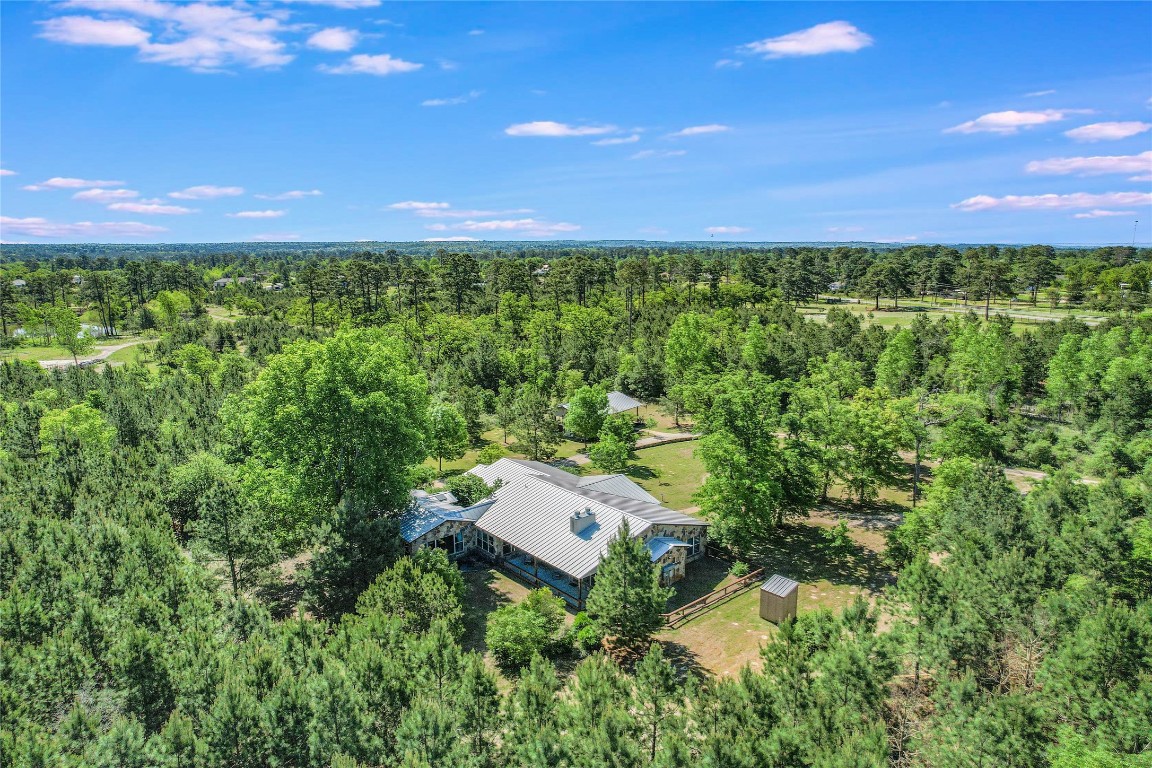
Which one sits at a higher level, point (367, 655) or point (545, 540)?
point (367, 655)

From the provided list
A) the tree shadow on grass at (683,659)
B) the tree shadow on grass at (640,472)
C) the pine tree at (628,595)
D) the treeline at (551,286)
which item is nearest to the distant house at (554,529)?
the pine tree at (628,595)

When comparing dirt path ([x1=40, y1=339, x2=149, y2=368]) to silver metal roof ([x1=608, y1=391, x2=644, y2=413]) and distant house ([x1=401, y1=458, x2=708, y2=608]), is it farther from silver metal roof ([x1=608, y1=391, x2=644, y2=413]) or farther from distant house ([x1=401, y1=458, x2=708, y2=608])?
distant house ([x1=401, y1=458, x2=708, y2=608])

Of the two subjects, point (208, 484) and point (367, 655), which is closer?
point (367, 655)

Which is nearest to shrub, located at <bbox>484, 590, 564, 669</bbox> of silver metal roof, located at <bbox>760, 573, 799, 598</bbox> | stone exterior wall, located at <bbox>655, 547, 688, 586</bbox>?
stone exterior wall, located at <bbox>655, 547, 688, 586</bbox>

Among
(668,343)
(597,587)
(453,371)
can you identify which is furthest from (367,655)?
(668,343)

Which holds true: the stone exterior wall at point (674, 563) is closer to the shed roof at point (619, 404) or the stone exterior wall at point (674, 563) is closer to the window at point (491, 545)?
the window at point (491, 545)

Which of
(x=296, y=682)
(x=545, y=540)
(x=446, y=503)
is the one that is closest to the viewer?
(x=296, y=682)

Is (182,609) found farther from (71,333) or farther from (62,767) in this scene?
(71,333)
